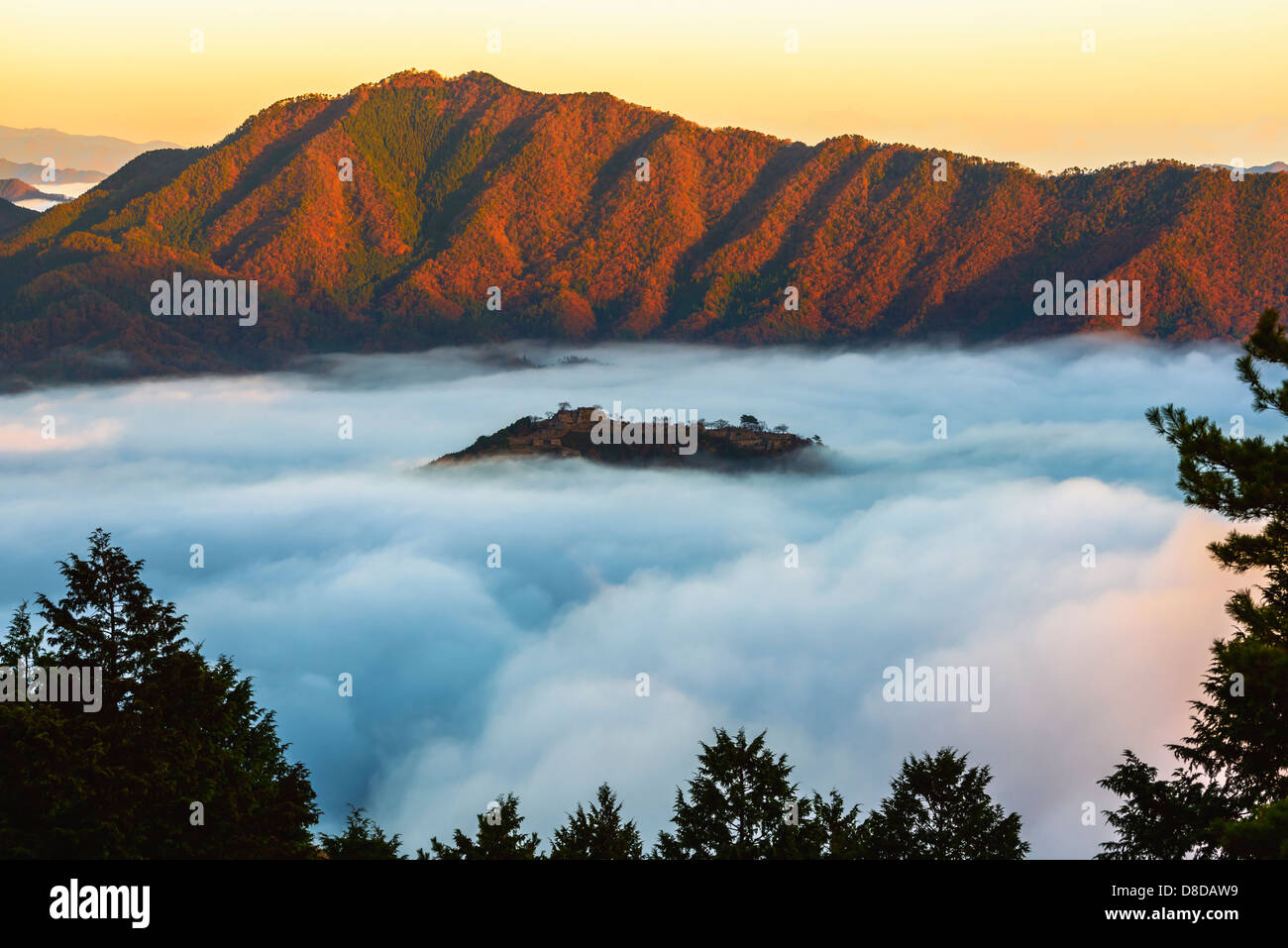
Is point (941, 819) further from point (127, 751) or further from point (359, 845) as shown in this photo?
point (127, 751)

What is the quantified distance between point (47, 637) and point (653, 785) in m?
103

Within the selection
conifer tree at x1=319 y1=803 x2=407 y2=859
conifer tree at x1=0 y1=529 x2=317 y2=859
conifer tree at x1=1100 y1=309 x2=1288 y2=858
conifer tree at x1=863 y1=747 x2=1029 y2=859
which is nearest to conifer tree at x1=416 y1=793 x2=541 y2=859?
conifer tree at x1=319 y1=803 x2=407 y2=859

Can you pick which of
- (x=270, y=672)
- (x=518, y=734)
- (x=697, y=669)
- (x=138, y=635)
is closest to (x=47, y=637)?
(x=138, y=635)

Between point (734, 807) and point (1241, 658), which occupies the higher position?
point (1241, 658)

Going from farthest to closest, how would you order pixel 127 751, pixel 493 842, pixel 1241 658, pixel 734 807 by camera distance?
pixel 734 807 → pixel 493 842 → pixel 127 751 → pixel 1241 658

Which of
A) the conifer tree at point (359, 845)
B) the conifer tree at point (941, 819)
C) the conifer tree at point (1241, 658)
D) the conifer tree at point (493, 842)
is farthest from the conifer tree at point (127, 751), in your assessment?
the conifer tree at point (1241, 658)

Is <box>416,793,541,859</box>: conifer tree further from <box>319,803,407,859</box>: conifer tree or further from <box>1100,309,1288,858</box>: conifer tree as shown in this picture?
<box>1100,309,1288,858</box>: conifer tree

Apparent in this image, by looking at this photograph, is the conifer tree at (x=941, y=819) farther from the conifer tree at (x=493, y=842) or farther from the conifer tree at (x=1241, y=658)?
the conifer tree at (x=493, y=842)

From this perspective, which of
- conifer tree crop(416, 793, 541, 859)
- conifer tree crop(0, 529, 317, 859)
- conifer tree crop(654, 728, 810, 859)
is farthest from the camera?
conifer tree crop(654, 728, 810, 859)

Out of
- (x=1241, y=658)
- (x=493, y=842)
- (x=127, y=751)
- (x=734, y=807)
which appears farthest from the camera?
(x=734, y=807)

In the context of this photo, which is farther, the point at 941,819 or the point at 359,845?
the point at 941,819

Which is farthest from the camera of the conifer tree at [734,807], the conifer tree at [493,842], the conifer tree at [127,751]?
the conifer tree at [734,807]

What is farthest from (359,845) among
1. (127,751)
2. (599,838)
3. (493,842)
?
(127,751)
